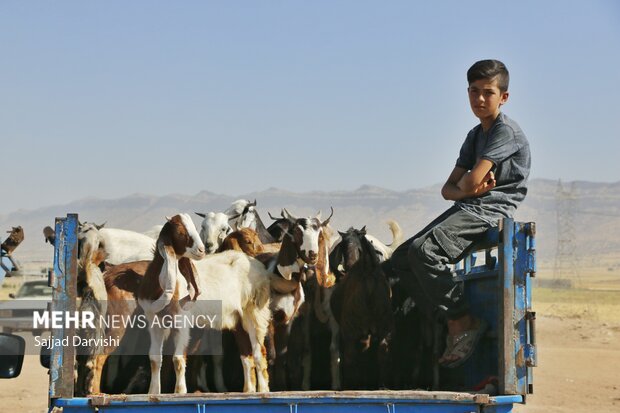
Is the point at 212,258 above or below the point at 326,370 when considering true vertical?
above

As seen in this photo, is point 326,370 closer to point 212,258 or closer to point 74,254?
Answer: point 212,258

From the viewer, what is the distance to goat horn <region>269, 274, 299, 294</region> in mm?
7152

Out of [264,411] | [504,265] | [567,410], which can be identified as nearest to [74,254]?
[264,411]

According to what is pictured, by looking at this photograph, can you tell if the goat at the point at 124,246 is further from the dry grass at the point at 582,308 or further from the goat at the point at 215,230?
the dry grass at the point at 582,308

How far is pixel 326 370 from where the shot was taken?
7918 millimetres

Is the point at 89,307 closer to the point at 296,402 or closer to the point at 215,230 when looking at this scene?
the point at 296,402

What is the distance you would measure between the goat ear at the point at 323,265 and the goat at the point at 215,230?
86.7 inches

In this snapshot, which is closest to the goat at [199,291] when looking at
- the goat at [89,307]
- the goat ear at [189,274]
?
the goat ear at [189,274]

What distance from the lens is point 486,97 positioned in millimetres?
6535

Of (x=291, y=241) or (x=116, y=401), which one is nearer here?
(x=116, y=401)

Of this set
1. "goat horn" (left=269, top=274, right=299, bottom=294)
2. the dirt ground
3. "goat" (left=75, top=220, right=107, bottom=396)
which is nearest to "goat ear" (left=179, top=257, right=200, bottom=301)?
"goat" (left=75, top=220, right=107, bottom=396)

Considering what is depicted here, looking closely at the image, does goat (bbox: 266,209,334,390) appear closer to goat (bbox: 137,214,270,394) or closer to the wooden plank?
goat (bbox: 137,214,270,394)

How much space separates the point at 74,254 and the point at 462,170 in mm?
2745

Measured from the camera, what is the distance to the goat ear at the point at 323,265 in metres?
7.45
